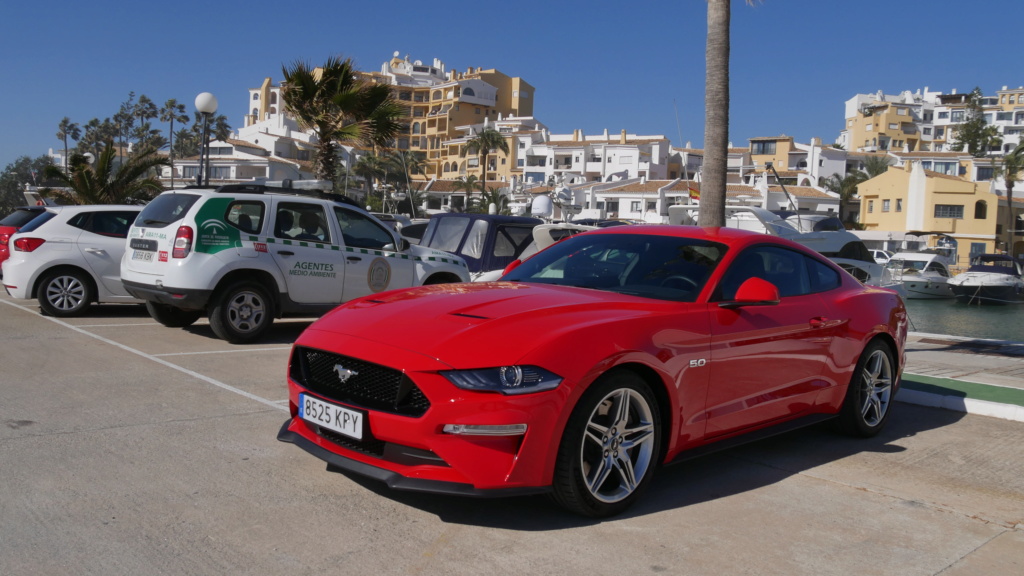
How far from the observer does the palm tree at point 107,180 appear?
18.3 metres

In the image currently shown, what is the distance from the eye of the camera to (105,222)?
38.2 ft

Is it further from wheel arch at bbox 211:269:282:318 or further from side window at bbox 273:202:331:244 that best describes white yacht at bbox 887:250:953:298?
Result: wheel arch at bbox 211:269:282:318

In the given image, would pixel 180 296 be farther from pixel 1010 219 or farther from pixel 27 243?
pixel 1010 219

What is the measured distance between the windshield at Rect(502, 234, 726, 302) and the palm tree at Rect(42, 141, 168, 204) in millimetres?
15612

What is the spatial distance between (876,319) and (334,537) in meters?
4.28

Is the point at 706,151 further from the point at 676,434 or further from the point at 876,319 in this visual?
the point at 676,434

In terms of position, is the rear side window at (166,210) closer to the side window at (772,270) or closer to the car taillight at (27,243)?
the car taillight at (27,243)

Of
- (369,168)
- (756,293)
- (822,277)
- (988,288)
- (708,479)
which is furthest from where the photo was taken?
(369,168)

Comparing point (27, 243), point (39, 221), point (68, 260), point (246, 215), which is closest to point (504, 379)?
point (246, 215)

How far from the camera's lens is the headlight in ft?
12.2

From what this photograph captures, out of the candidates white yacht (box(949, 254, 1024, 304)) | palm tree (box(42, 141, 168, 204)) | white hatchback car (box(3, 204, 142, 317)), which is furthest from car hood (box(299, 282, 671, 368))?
white yacht (box(949, 254, 1024, 304))

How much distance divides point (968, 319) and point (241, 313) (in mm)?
32936

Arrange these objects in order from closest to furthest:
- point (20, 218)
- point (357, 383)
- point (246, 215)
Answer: point (357, 383) → point (246, 215) → point (20, 218)

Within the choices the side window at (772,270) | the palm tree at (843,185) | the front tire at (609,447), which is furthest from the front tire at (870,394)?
the palm tree at (843,185)
